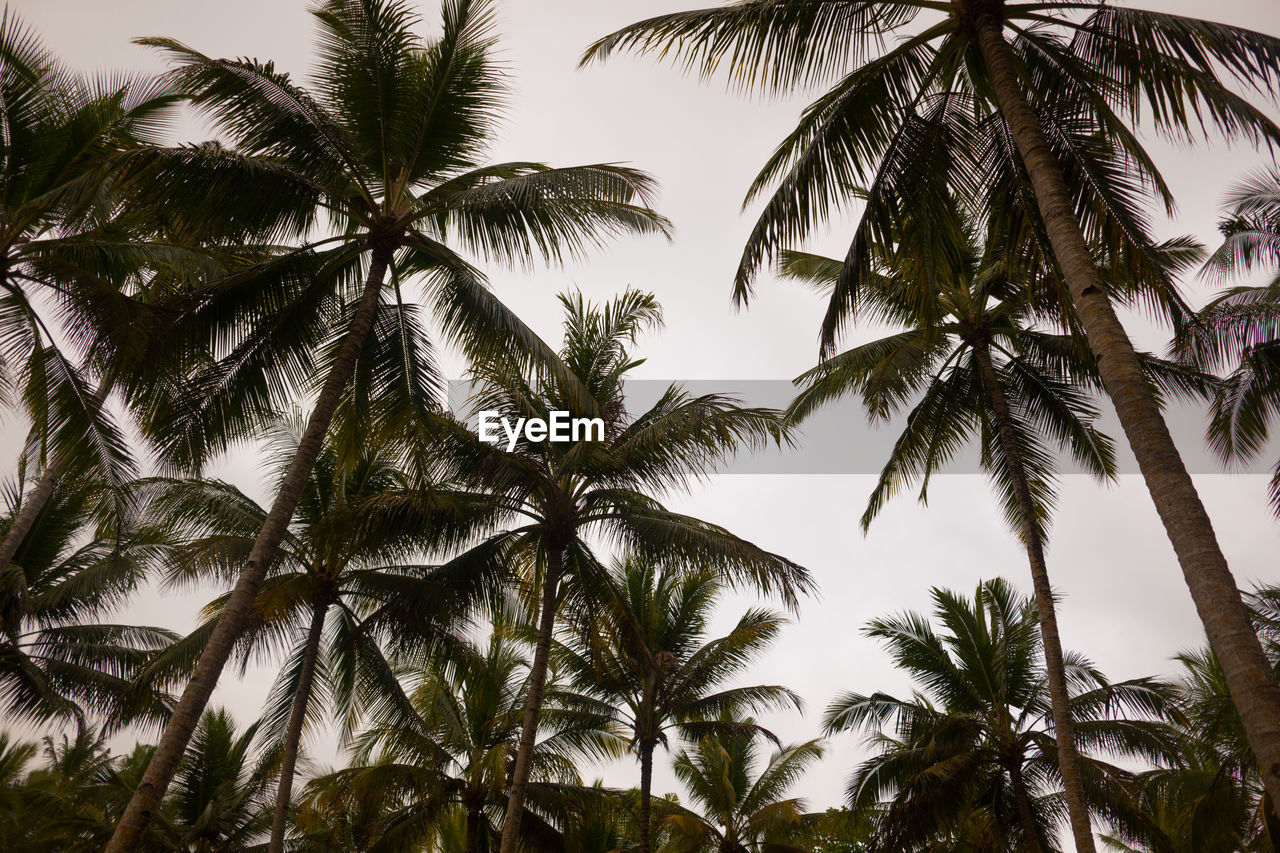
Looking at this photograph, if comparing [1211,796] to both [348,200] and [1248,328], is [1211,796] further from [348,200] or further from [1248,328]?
[348,200]

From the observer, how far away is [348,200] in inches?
357

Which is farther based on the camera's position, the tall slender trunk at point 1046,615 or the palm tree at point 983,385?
the palm tree at point 983,385

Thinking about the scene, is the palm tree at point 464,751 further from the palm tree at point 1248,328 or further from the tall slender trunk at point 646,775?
the palm tree at point 1248,328

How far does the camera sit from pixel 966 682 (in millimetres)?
17203

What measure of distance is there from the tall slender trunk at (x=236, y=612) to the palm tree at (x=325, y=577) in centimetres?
214

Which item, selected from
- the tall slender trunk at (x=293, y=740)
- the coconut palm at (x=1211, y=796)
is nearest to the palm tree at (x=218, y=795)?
the tall slender trunk at (x=293, y=740)

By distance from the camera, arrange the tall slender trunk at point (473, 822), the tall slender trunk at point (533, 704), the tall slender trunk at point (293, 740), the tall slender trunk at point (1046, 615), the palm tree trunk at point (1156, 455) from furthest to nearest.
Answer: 1. the tall slender trunk at point (473, 822)
2. the tall slender trunk at point (293, 740)
3. the tall slender trunk at point (533, 704)
4. the tall slender trunk at point (1046, 615)
5. the palm tree trunk at point (1156, 455)

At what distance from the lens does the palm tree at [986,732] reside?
14.7 meters

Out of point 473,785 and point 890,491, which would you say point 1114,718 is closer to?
point 890,491

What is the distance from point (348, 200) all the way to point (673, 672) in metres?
10.8

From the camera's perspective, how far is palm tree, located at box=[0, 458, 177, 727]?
14.9 m

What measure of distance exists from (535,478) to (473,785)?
7.86 m

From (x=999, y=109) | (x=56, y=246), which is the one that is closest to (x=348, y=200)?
(x=56, y=246)

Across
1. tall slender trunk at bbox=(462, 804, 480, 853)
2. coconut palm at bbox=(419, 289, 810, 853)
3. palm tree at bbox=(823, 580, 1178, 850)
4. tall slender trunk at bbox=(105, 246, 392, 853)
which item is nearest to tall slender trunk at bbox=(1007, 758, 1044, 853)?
palm tree at bbox=(823, 580, 1178, 850)
